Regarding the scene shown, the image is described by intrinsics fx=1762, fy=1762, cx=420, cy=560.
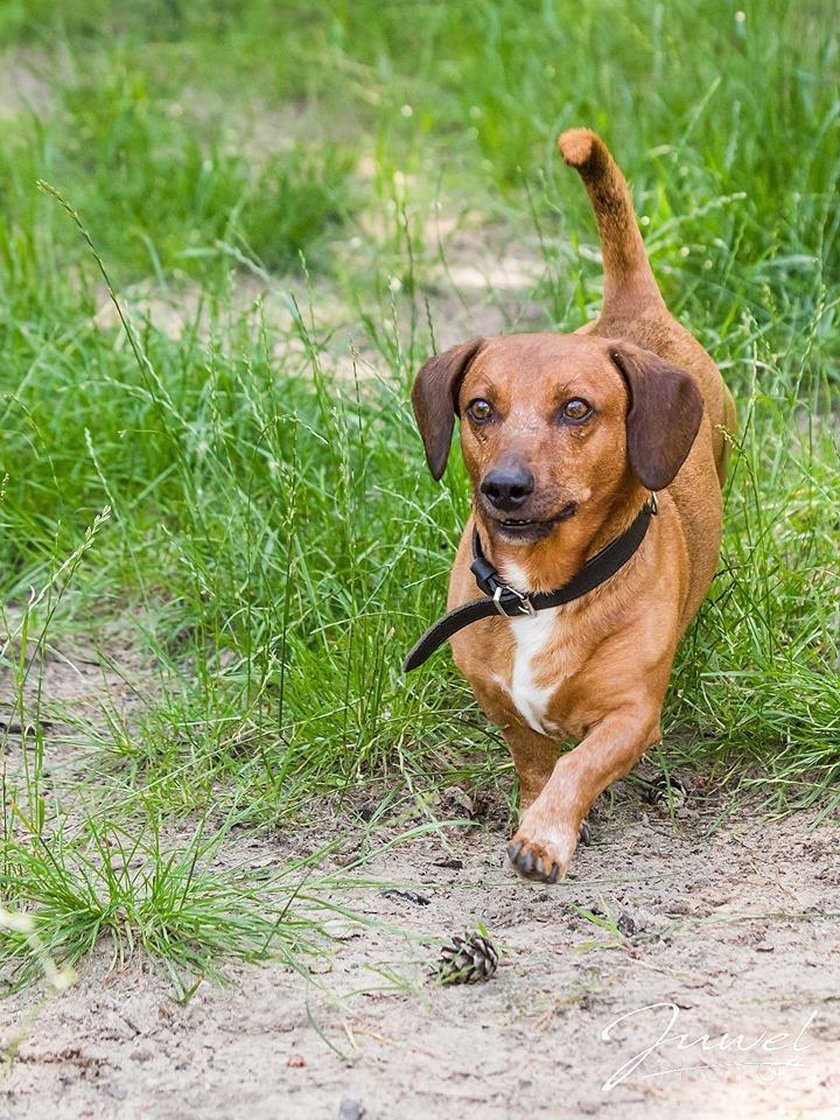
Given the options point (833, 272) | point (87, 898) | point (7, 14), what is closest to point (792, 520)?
point (833, 272)

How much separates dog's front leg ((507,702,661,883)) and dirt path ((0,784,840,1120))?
17 centimetres

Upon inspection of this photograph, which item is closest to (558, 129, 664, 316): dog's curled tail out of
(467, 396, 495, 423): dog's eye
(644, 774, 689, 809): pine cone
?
(467, 396, 495, 423): dog's eye

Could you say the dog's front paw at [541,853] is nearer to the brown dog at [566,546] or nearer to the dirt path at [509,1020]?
the brown dog at [566,546]

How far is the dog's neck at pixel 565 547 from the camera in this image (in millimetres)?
3596

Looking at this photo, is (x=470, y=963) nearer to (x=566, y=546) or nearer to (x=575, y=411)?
(x=566, y=546)

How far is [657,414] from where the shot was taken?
3557mm

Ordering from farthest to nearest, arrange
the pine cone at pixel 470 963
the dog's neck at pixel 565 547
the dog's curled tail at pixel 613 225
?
the dog's curled tail at pixel 613 225, the dog's neck at pixel 565 547, the pine cone at pixel 470 963

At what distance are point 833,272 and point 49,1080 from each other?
12.7ft

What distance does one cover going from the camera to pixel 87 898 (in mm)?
3322

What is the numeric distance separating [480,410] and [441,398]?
18cm

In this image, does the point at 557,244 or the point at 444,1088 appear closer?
the point at 444,1088

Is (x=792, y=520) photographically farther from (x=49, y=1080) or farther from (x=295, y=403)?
(x=49, y=1080)

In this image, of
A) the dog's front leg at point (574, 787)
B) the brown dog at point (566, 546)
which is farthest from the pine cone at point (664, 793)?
the dog's front leg at point (574, 787)

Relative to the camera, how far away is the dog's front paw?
3305 mm
